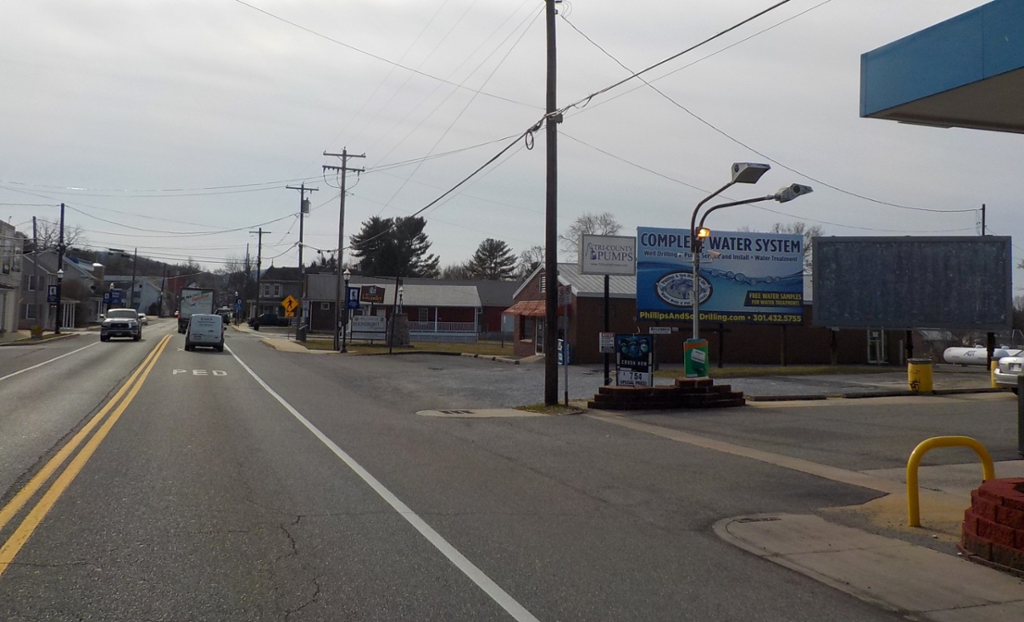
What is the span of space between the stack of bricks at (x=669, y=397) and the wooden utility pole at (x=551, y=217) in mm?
1192

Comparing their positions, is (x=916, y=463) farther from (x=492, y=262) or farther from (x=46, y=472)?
(x=492, y=262)

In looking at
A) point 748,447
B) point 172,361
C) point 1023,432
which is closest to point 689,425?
point 748,447

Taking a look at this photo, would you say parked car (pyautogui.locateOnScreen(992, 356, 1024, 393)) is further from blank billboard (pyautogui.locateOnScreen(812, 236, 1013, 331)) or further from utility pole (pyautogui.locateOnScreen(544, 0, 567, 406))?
utility pole (pyautogui.locateOnScreen(544, 0, 567, 406))

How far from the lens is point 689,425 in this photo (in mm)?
17219

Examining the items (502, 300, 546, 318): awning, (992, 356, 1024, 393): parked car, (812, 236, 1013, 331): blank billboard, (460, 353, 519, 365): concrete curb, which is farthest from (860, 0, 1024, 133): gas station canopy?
(460, 353, 519, 365): concrete curb

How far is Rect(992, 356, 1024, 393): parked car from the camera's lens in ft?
75.4

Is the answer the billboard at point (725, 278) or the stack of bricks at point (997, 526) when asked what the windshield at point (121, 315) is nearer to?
the billboard at point (725, 278)

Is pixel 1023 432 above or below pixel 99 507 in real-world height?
above

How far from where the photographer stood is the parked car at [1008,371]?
2297 centimetres

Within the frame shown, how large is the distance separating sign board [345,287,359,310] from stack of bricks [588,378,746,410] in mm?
29246

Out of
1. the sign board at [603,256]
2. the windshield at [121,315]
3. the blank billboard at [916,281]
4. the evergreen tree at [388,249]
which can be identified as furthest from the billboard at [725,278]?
the evergreen tree at [388,249]

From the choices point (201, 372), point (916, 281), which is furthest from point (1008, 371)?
point (201, 372)

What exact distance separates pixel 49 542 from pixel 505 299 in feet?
237

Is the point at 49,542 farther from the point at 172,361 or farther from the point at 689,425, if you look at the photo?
the point at 172,361
